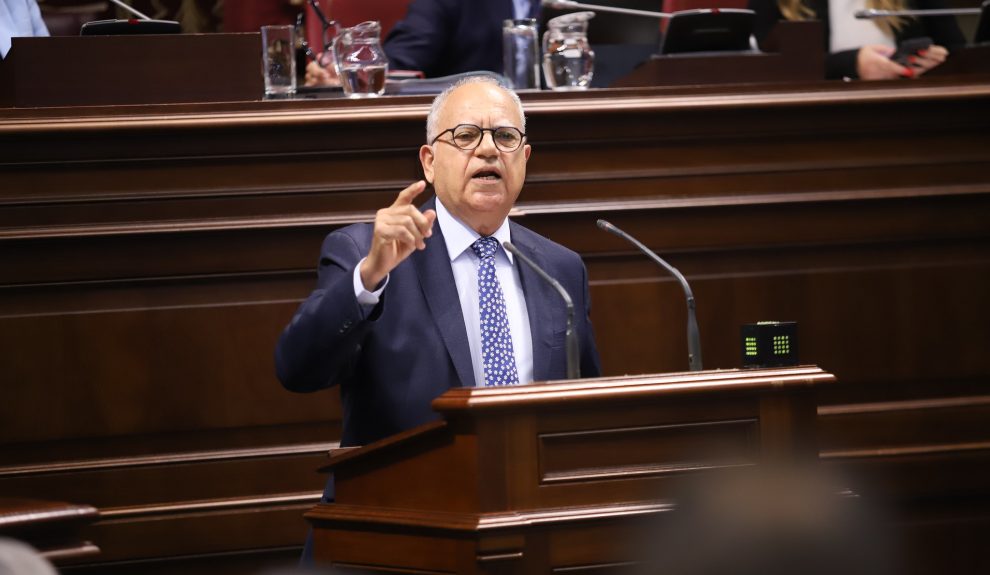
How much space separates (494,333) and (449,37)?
5.52ft

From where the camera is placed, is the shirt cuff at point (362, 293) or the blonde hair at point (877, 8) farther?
the blonde hair at point (877, 8)

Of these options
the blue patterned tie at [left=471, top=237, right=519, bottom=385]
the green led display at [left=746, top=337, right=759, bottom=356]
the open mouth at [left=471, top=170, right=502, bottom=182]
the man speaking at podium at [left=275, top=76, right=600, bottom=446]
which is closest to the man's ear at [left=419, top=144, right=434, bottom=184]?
the man speaking at podium at [left=275, top=76, right=600, bottom=446]

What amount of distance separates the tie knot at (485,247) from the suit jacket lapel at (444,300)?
0.19ft

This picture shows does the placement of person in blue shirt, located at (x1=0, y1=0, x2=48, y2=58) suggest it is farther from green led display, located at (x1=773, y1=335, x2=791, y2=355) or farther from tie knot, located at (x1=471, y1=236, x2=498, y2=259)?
green led display, located at (x1=773, y1=335, x2=791, y2=355)

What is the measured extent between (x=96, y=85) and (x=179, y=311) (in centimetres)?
54

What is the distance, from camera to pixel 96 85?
2.92 meters

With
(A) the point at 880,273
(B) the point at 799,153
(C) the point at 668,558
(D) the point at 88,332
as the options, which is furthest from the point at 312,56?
(C) the point at 668,558

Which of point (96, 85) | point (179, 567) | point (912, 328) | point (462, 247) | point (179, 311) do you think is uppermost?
point (96, 85)

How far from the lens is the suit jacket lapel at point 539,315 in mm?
2246

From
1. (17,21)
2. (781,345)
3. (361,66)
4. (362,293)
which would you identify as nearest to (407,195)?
(362,293)

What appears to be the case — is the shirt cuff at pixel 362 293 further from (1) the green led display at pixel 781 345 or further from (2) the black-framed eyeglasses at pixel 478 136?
(1) the green led display at pixel 781 345

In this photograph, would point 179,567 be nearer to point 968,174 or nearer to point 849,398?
point 849,398

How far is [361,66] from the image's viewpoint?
120 inches

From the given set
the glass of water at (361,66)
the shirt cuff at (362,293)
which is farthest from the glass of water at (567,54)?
the shirt cuff at (362,293)
